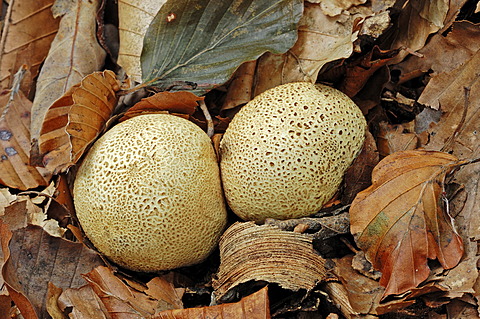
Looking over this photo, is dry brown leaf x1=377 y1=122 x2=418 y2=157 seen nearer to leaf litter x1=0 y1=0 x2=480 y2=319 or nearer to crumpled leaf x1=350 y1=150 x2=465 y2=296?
leaf litter x1=0 y1=0 x2=480 y2=319

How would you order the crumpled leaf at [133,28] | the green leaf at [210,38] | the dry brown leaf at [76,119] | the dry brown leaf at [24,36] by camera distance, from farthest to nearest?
the dry brown leaf at [24,36]
the crumpled leaf at [133,28]
the green leaf at [210,38]
the dry brown leaf at [76,119]

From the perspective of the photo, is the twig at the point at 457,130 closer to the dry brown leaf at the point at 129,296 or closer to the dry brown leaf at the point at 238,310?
the dry brown leaf at the point at 238,310

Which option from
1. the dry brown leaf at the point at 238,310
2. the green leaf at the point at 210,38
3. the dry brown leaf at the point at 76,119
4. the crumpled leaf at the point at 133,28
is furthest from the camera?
the crumpled leaf at the point at 133,28

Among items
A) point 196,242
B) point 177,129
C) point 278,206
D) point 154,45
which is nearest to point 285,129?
point 278,206

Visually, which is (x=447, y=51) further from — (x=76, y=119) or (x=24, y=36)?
(x=24, y=36)

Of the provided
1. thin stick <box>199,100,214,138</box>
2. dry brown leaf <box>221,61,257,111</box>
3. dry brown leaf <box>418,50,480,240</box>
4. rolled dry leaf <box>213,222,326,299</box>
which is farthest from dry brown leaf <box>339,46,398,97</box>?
rolled dry leaf <box>213,222,326,299</box>

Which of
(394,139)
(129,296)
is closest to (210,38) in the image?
(394,139)

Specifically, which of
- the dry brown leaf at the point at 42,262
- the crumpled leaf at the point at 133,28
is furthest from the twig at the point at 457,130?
the dry brown leaf at the point at 42,262

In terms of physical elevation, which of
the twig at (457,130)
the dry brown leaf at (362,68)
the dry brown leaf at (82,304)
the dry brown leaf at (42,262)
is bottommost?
the dry brown leaf at (82,304)
